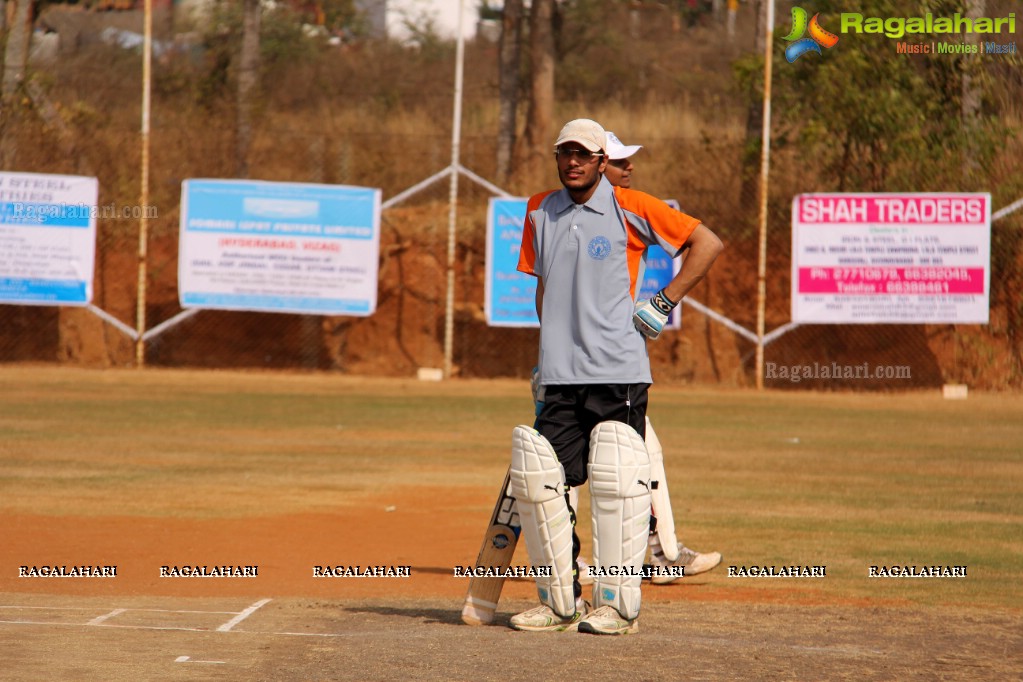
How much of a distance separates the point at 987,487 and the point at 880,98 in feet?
37.8

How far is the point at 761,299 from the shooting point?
2120 cm

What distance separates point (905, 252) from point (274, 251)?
354 inches

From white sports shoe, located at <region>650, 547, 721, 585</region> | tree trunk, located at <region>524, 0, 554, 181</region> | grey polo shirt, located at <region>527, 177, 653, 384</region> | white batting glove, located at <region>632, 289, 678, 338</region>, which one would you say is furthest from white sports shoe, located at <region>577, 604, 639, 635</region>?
tree trunk, located at <region>524, 0, 554, 181</region>

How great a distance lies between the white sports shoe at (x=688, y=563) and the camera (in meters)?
8.16

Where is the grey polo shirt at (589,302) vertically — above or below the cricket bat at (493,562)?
above

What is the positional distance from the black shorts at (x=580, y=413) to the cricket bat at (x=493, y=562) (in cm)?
33

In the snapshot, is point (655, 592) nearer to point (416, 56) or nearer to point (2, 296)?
point (2, 296)

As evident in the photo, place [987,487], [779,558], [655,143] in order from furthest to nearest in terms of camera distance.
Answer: [655,143], [987,487], [779,558]

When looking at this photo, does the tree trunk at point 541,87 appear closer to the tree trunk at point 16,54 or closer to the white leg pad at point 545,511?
the tree trunk at point 16,54

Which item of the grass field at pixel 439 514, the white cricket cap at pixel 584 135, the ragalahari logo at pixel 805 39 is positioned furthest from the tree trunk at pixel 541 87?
the white cricket cap at pixel 584 135

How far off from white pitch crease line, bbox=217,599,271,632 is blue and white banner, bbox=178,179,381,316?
14.8 metres

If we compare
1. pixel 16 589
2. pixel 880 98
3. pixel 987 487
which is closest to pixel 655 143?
pixel 880 98

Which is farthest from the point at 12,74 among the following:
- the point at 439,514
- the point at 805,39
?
the point at 439,514

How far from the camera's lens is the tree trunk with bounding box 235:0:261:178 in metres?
25.3
